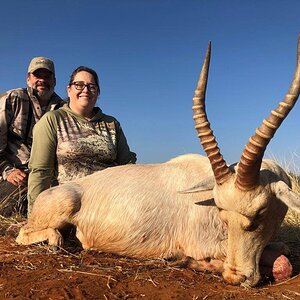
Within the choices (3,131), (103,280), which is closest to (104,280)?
(103,280)

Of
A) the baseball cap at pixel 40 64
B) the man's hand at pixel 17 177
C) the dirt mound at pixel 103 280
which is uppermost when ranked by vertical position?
the baseball cap at pixel 40 64

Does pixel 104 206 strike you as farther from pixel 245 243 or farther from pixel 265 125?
pixel 265 125

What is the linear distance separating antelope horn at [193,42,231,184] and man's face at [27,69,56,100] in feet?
16.4

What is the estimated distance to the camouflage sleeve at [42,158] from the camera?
6.53 m

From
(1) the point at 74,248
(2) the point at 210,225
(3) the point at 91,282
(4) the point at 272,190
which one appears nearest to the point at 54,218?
(1) the point at 74,248

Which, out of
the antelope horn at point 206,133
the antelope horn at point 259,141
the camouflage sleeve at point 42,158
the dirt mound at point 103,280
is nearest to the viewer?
the dirt mound at point 103,280

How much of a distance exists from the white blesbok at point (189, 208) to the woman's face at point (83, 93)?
170cm

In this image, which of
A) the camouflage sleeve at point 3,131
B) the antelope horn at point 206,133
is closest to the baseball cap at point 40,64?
the camouflage sleeve at point 3,131

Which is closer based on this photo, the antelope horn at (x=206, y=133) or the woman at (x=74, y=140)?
the antelope horn at (x=206, y=133)

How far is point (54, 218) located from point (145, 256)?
3.82 ft

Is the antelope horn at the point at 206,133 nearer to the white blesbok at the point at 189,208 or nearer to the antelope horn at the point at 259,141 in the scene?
the white blesbok at the point at 189,208

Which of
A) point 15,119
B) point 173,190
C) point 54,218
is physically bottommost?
point 54,218

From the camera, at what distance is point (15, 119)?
27.6 feet

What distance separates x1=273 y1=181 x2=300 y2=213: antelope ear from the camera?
162 inches
